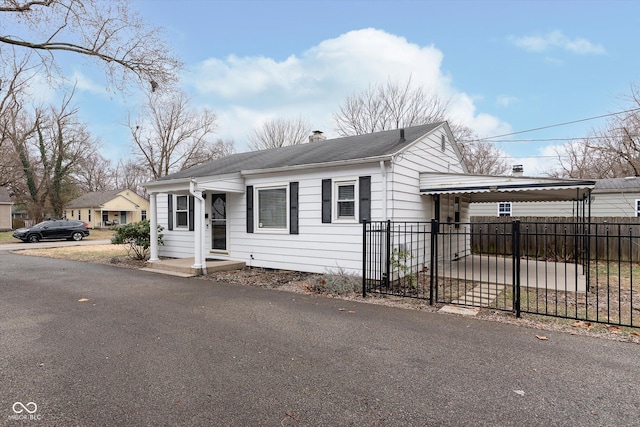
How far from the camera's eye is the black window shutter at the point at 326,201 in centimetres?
795

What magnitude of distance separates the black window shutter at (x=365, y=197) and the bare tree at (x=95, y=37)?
7.27 m

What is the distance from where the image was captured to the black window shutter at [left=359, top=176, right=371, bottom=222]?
7445 millimetres

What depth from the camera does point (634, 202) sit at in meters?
14.5

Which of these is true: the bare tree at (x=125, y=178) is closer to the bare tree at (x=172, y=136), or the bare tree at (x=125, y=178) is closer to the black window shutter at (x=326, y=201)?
the bare tree at (x=172, y=136)

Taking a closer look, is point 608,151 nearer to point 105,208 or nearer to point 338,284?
point 338,284

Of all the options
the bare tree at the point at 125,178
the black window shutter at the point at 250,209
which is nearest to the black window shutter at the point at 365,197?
the black window shutter at the point at 250,209

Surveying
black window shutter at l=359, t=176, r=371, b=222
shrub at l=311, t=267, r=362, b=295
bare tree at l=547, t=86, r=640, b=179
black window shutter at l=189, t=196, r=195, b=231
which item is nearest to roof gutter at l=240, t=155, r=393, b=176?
black window shutter at l=359, t=176, r=371, b=222

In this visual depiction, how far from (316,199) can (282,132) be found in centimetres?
1957

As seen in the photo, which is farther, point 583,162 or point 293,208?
point 583,162

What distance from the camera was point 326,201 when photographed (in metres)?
7.98

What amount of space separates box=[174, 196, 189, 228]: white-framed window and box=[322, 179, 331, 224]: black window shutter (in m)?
4.95

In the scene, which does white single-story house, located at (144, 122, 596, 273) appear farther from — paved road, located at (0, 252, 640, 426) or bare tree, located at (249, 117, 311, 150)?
bare tree, located at (249, 117, 311, 150)

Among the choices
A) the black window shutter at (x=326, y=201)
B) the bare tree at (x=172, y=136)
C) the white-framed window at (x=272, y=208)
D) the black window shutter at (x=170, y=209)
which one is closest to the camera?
the black window shutter at (x=326, y=201)

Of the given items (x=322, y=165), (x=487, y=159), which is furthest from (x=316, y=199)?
(x=487, y=159)
